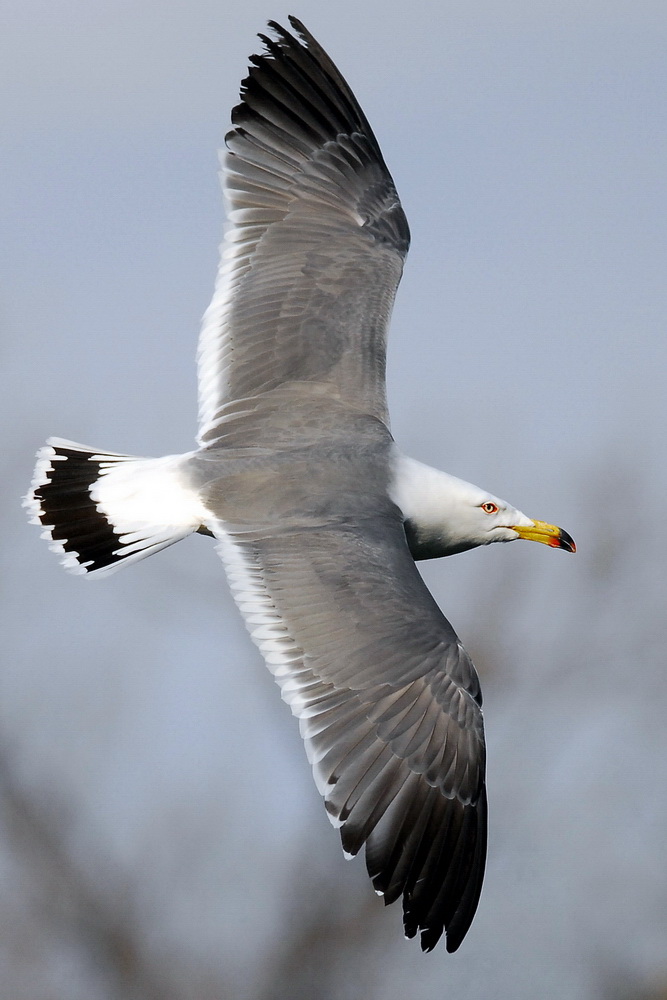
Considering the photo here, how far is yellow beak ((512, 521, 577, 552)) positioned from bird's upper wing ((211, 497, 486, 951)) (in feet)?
4.34

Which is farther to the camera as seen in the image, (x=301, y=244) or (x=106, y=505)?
(x=301, y=244)

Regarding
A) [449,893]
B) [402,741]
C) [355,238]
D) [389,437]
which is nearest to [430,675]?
[402,741]

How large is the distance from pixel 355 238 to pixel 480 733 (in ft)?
8.49

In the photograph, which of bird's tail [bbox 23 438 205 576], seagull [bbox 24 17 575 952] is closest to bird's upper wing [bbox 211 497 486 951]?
seagull [bbox 24 17 575 952]

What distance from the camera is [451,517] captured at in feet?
19.7

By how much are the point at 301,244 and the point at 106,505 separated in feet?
5.09

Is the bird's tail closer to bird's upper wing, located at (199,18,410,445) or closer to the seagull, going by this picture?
the seagull

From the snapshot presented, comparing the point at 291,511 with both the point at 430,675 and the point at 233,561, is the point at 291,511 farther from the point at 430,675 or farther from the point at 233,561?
the point at 430,675

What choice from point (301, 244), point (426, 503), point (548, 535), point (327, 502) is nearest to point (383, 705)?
point (327, 502)

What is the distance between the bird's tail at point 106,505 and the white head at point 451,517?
898 mm

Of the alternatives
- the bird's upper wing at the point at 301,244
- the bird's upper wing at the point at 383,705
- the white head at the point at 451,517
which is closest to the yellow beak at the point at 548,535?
the white head at the point at 451,517

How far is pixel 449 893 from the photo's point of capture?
4875 mm

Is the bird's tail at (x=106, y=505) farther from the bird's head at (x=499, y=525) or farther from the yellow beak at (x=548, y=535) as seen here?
the yellow beak at (x=548, y=535)

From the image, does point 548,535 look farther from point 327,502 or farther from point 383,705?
point 383,705
